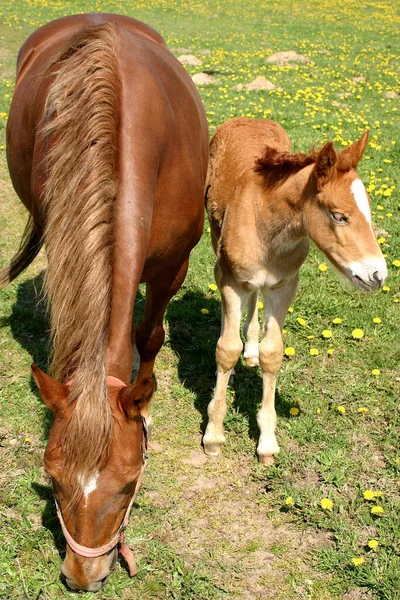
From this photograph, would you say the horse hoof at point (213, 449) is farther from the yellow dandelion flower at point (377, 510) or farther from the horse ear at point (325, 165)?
the horse ear at point (325, 165)

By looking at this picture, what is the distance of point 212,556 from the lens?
9.45 ft

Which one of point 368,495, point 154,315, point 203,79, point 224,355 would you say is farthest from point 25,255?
point 203,79

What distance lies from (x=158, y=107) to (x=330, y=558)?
2415 mm

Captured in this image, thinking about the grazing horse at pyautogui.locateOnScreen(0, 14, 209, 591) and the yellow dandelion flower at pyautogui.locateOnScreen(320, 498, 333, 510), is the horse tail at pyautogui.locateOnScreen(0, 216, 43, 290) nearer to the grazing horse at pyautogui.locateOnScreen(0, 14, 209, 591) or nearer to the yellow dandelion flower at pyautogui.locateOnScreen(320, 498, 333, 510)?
the grazing horse at pyautogui.locateOnScreen(0, 14, 209, 591)

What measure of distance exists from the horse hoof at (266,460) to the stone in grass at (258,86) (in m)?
8.73

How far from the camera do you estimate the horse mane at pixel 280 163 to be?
10.3ft

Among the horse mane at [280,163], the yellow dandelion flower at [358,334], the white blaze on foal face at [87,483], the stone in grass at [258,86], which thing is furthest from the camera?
the stone in grass at [258,86]

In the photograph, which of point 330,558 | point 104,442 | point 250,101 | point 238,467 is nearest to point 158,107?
point 104,442

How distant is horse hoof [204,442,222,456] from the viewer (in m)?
3.48

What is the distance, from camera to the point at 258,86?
10922 mm

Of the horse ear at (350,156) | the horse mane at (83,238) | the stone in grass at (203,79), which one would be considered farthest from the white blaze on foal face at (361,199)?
the stone in grass at (203,79)

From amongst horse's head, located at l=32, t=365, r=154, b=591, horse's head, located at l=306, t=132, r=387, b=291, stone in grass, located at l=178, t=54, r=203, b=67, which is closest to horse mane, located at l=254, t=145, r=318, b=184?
horse's head, located at l=306, t=132, r=387, b=291

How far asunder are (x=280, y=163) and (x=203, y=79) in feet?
28.9

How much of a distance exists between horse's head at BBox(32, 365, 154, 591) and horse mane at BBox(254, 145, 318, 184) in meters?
1.69
